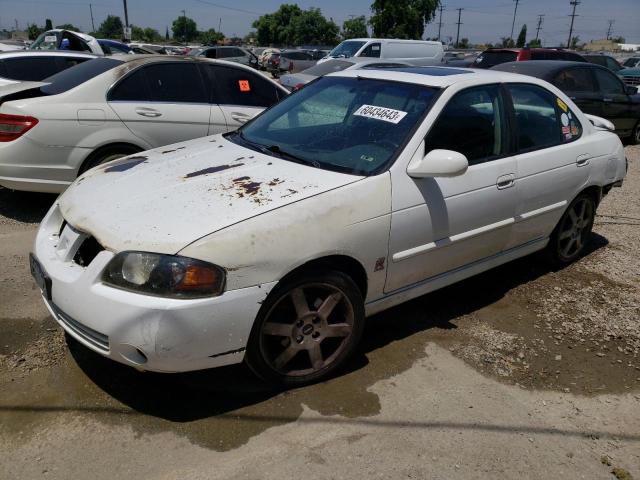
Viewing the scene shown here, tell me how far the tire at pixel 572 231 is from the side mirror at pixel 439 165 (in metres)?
1.82

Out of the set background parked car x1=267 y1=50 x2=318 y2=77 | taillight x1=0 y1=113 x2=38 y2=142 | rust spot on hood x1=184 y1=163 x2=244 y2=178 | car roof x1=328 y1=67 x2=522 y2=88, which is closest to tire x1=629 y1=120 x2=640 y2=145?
car roof x1=328 y1=67 x2=522 y2=88

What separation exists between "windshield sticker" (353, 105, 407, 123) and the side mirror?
1.25 feet

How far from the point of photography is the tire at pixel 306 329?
2797 mm

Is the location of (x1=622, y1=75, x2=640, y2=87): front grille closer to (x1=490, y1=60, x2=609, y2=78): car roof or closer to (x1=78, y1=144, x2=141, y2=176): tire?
(x1=490, y1=60, x2=609, y2=78): car roof

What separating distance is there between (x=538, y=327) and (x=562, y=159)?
4.23ft

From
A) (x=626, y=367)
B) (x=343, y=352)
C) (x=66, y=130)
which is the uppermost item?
(x=66, y=130)

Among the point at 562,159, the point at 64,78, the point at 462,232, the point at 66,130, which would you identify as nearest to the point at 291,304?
the point at 462,232

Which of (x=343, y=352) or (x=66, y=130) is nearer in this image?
(x=343, y=352)

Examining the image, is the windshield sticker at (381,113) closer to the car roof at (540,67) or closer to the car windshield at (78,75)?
the car windshield at (78,75)

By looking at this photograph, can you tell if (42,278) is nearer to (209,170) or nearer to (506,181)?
(209,170)

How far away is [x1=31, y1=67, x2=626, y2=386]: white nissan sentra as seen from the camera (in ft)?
8.32

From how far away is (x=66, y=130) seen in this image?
520 cm

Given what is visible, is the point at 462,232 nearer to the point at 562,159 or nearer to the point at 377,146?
the point at 377,146

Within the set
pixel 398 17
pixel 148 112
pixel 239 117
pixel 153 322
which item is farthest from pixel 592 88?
pixel 398 17
